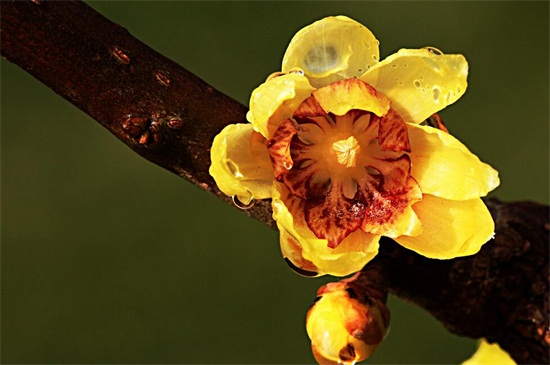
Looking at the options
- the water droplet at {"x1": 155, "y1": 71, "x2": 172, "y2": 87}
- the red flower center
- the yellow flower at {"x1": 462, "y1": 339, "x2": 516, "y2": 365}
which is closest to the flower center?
the red flower center

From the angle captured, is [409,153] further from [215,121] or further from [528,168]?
[528,168]

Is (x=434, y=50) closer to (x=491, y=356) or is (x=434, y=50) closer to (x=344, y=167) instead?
(x=344, y=167)

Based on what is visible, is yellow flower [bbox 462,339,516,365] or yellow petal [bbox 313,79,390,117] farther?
yellow flower [bbox 462,339,516,365]

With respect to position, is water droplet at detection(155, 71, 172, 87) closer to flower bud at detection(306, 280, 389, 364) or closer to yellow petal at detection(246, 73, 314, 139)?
yellow petal at detection(246, 73, 314, 139)

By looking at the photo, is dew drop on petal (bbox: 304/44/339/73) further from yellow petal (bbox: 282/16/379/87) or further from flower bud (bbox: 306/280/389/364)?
flower bud (bbox: 306/280/389/364)

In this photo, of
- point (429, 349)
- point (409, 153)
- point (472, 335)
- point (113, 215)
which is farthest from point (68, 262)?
point (409, 153)

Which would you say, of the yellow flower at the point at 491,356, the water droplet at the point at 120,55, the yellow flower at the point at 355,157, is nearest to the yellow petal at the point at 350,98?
the yellow flower at the point at 355,157

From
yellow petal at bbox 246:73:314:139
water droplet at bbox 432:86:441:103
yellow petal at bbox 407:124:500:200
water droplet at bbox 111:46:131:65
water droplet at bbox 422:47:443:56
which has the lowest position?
yellow petal at bbox 407:124:500:200

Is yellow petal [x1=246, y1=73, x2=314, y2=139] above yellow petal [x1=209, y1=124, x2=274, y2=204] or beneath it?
above
